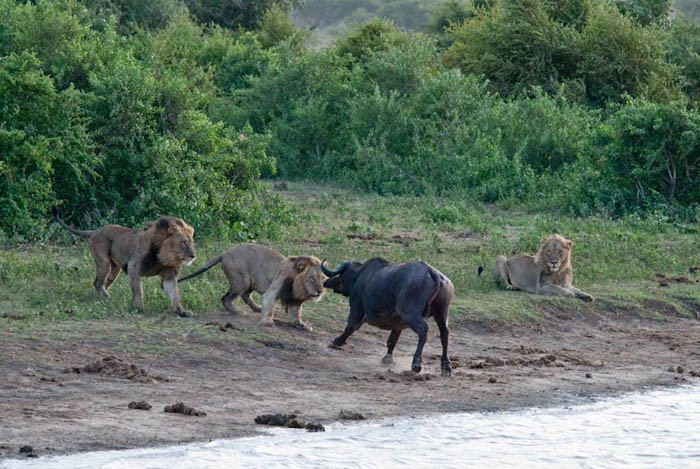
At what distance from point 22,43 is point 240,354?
25.3 ft

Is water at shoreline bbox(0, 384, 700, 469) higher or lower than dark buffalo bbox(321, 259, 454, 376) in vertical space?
lower

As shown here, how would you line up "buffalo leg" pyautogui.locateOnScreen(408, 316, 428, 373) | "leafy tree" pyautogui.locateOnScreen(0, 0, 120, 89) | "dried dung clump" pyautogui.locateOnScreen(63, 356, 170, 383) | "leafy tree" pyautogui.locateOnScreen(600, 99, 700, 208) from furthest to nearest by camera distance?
"leafy tree" pyautogui.locateOnScreen(600, 99, 700, 208)
"leafy tree" pyautogui.locateOnScreen(0, 0, 120, 89)
"buffalo leg" pyautogui.locateOnScreen(408, 316, 428, 373)
"dried dung clump" pyautogui.locateOnScreen(63, 356, 170, 383)

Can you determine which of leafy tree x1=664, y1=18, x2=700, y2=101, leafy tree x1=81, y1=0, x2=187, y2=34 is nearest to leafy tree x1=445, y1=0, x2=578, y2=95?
leafy tree x1=664, y1=18, x2=700, y2=101

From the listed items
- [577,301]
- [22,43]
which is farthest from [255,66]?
[577,301]

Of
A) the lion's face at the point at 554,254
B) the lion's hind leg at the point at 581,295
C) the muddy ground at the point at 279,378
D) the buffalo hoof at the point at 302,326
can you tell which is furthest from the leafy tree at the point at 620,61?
the buffalo hoof at the point at 302,326

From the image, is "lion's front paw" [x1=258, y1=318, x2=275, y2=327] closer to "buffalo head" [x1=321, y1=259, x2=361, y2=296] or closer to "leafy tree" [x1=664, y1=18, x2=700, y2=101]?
"buffalo head" [x1=321, y1=259, x2=361, y2=296]

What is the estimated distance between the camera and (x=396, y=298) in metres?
8.82

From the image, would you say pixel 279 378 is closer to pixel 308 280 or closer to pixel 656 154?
pixel 308 280

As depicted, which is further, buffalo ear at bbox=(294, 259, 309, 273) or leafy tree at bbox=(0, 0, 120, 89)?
leafy tree at bbox=(0, 0, 120, 89)

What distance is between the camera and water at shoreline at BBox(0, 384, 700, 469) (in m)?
6.67

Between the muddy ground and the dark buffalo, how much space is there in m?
0.23

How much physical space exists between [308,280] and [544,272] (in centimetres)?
314

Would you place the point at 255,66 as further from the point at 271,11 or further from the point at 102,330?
the point at 102,330

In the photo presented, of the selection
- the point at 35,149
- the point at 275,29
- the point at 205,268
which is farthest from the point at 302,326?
the point at 275,29
